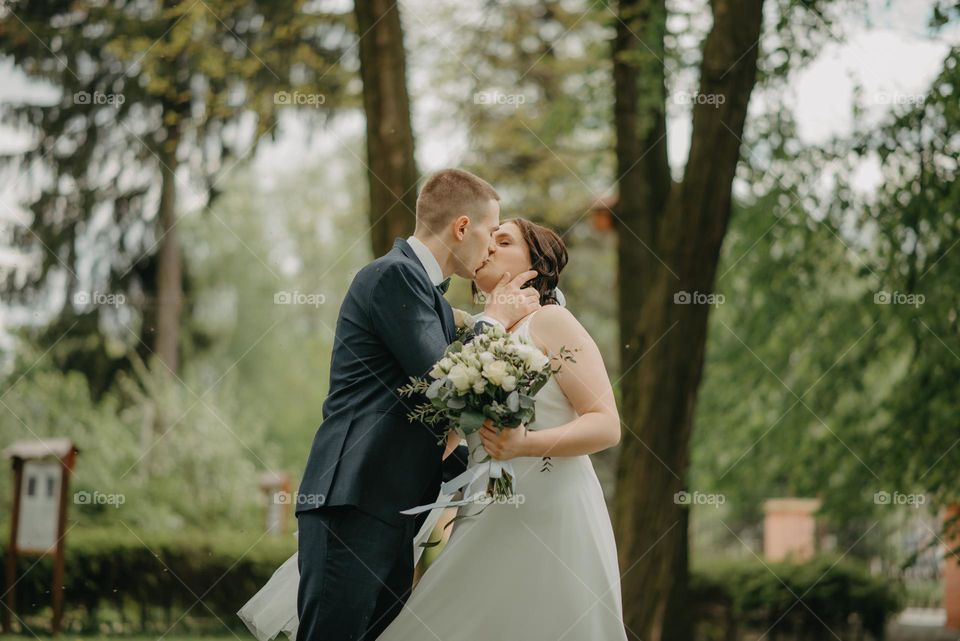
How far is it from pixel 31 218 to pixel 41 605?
8.18 metres

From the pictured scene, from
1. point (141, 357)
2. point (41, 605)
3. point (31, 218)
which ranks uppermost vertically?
point (31, 218)

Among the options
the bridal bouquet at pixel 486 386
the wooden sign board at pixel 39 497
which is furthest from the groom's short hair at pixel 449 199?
the wooden sign board at pixel 39 497

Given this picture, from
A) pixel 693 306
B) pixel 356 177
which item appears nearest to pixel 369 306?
pixel 693 306

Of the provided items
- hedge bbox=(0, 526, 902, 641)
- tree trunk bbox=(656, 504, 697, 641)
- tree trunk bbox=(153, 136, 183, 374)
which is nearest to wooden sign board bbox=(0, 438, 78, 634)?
hedge bbox=(0, 526, 902, 641)

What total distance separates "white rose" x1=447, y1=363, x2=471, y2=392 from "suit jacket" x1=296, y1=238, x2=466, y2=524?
216mm

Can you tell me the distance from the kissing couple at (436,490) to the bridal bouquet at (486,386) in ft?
0.25

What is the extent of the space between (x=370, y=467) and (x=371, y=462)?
2 centimetres

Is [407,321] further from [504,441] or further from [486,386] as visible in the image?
[504,441]

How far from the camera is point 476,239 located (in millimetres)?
4223

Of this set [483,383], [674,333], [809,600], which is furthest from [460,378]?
[809,600]

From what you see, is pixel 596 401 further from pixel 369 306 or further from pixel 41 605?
pixel 41 605

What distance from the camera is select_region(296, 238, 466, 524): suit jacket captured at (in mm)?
3824

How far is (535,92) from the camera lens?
18016 millimetres

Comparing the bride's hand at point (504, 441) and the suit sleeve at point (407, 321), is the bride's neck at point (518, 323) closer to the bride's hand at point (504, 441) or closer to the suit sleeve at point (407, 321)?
the suit sleeve at point (407, 321)
